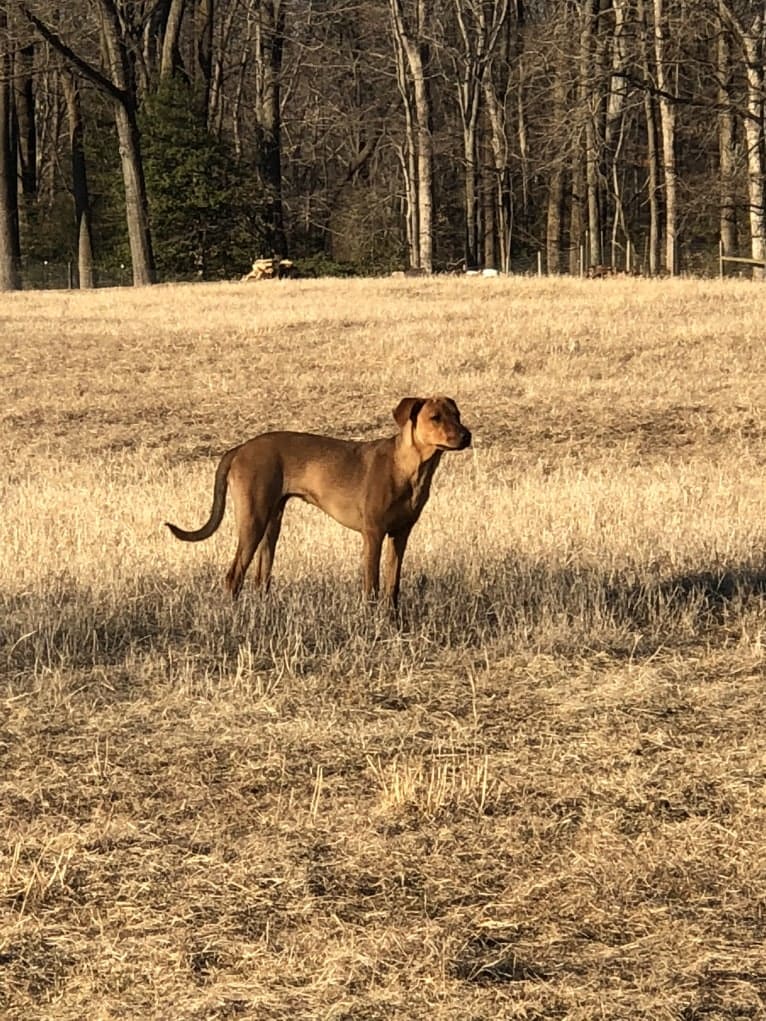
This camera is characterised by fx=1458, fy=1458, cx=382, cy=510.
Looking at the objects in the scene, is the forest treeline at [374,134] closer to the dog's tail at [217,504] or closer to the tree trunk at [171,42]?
the tree trunk at [171,42]

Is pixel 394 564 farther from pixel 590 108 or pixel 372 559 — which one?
pixel 590 108

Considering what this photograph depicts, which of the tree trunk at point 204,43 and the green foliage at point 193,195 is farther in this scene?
the tree trunk at point 204,43

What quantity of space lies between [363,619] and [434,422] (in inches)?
41.7

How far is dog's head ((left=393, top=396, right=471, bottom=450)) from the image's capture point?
7.35m

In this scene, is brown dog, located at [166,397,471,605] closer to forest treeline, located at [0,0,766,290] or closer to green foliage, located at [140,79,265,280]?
forest treeline, located at [0,0,766,290]

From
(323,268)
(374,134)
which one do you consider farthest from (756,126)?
(374,134)

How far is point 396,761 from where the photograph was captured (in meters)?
5.20

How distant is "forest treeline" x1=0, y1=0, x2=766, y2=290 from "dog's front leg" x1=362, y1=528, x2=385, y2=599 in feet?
88.1

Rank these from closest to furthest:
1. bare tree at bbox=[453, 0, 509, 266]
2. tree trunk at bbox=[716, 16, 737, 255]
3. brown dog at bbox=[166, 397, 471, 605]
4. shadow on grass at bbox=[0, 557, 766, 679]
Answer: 1. shadow on grass at bbox=[0, 557, 766, 679]
2. brown dog at bbox=[166, 397, 471, 605]
3. tree trunk at bbox=[716, 16, 737, 255]
4. bare tree at bbox=[453, 0, 509, 266]

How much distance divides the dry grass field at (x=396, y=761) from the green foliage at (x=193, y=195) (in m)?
32.6

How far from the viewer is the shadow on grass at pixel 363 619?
6.70 m

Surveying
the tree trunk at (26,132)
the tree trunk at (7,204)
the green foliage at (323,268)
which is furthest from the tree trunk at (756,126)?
the tree trunk at (26,132)

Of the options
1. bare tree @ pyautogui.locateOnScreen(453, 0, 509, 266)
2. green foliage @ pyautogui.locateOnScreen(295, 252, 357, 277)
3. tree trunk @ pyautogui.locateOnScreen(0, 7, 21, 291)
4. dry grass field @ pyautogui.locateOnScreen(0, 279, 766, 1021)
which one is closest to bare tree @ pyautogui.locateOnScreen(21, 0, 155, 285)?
tree trunk @ pyautogui.locateOnScreen(0, 7, 21, 291)

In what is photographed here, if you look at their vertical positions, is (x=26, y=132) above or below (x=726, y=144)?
above
